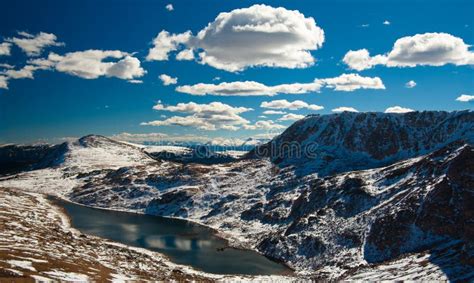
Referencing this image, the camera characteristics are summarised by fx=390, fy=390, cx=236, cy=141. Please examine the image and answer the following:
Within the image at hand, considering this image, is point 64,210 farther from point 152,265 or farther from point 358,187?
point 358,187

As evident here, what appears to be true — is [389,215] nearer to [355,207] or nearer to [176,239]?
[355,207]

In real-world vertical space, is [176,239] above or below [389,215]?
below

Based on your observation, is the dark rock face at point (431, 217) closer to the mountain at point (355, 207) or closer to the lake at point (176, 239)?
the mountain at point (355, 207)

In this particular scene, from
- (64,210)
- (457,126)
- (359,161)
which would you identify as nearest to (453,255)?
(359,161)

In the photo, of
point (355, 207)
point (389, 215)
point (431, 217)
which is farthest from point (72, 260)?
point (431, 217)

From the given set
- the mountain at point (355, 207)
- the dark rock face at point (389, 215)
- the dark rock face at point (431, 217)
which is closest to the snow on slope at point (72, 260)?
the dark rock face at point (389, 215)

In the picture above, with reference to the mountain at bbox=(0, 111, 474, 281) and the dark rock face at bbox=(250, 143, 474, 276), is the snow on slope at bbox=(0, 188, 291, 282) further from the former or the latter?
the mountain at bbox=(0, 111, 474, 281)

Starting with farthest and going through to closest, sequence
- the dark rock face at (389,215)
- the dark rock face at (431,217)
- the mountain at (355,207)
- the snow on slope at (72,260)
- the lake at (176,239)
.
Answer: the lake at (176,239) → the dark rock face at (389,215) → the dark rock face at (431,217) → the mountain at (355,207) → the snow on slope at (72,260)

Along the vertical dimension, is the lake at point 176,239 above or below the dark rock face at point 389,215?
below

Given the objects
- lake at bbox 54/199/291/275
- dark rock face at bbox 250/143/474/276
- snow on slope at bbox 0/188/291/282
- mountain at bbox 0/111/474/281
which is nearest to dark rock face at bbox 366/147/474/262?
dark rock face at bbox 250/143/474/276
